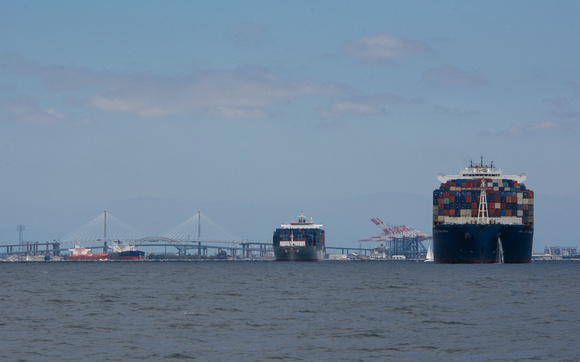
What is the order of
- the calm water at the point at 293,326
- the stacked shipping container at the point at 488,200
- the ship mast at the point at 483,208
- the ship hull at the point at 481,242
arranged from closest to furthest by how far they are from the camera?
the calm water at the point at 293,326 < the ship hull at the point at 481,242 < the ship mast at the point at 483,208 < the stacked shipping container at the point at 488,200

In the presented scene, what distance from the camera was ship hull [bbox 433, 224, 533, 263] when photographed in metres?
140

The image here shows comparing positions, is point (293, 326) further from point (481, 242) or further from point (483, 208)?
point (483, 208)

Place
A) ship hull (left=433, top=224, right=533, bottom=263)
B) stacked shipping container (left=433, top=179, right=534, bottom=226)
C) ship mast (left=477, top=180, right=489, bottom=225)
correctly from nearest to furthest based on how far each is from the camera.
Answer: ship hull (left=433, top=224, right=533, bottom=263) → ship mast (left=477, top=180, right=489, bottom=225) → stacked shipping container (left=433, top=179, right=534, bottom=226)

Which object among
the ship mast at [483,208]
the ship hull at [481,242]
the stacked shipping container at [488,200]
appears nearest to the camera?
the ship hull at [481,242]

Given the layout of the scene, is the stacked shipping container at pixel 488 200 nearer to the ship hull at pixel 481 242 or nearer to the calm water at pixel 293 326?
the ship hull at pixel 481 242

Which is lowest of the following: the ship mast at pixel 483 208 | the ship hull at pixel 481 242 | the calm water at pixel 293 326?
the calm water at pixel 293 326

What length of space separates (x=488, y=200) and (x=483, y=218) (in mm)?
8528

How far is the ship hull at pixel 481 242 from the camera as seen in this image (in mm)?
140500

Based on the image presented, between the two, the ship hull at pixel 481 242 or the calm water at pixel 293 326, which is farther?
the ship hull at pixel 481 242

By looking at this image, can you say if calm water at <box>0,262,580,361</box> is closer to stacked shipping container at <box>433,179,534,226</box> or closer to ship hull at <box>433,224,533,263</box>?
ship hull at <box>433,224,533,263</box>

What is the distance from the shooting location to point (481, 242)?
14025 centimetres

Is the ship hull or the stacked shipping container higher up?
the stacked shipping container

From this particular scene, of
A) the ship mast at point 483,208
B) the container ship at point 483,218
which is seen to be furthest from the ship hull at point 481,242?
the ship mast at point 483,208

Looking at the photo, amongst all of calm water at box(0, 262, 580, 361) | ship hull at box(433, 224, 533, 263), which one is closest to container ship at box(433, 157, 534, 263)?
ship hull at box(433, 224, 533, 263)
